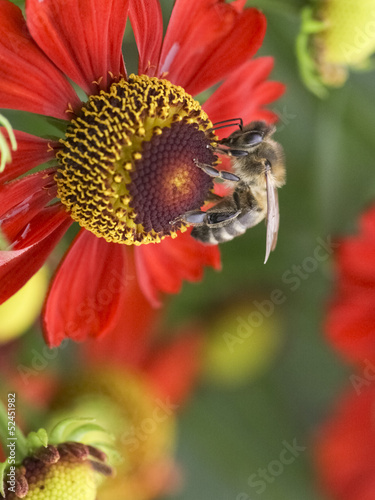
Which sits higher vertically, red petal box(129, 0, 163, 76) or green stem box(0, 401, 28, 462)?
red petal box(129, 0, 163, 76)

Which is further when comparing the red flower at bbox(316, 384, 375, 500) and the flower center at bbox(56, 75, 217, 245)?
the red flower at bbox(316, 384, 375, 500)

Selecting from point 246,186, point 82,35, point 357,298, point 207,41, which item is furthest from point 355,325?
point 82,35

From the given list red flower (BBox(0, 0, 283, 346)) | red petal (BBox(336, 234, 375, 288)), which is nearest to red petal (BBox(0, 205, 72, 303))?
red flower (BBox(0, 0, 283, 346))

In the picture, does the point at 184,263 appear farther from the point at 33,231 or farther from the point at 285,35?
the point at 285,35

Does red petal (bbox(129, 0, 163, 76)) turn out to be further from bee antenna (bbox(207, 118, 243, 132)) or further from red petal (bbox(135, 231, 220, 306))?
red petal (bbox(135, 231, 220, 306))

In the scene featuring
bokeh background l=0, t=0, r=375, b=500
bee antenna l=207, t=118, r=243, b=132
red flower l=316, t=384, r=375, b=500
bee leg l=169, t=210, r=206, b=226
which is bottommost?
red flower l=316, t=384, r=375, b=500

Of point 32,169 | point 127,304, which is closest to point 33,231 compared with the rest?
point 32,169

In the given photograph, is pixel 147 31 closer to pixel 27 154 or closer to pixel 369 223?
pixel 27 154
